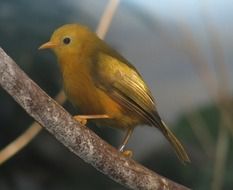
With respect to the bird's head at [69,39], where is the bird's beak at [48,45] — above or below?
below

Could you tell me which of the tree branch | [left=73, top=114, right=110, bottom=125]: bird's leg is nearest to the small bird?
[left=73, top=114, right=110, bottom=125]: bird's leg

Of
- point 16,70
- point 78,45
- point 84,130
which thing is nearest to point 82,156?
point 84,130

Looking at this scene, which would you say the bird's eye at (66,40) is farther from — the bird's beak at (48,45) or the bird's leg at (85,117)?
the bird's leg at (85,117)

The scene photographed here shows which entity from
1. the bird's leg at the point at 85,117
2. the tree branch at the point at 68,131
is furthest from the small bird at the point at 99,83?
the tree branch at the point at 68,131

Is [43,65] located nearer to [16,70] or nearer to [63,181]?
[63,181]

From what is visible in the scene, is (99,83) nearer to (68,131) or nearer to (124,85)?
(124,85)

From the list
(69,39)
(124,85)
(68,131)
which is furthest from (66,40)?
(68,131)
